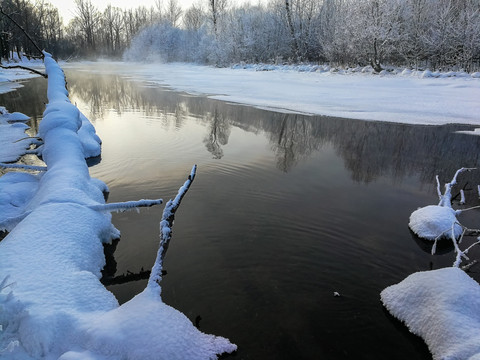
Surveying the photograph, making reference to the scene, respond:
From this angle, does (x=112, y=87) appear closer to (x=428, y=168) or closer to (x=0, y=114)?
(x=0, y=114)

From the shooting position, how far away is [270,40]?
43.0m

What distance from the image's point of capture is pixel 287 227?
215 inches

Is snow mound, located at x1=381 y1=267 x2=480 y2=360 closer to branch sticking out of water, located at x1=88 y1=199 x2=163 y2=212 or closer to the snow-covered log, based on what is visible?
the snow-covered log

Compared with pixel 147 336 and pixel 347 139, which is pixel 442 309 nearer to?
pixel 147 336

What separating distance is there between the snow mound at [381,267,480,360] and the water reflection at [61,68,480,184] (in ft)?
13.0

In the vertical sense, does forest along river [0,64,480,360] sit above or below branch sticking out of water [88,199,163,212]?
below

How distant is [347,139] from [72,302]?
9.34 m

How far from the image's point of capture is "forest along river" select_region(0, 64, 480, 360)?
3607 millimetres

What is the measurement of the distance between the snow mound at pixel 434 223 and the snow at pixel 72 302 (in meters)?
3.56

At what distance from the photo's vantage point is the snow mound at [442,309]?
3062 mm

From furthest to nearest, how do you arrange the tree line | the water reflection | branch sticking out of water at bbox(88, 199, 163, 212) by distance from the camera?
the tree line → the water reflection → branch sticking out of water at bbox(88, 199, 163, 212)

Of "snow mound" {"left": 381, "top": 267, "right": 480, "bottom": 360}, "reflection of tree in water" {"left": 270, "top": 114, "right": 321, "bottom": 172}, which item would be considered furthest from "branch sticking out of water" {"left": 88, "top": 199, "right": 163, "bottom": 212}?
"reflection of tree in water" {"left": 270, "top": 114, "right": 321, "bottom": 172}

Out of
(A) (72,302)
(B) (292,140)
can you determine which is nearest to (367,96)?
(B) (292,140)

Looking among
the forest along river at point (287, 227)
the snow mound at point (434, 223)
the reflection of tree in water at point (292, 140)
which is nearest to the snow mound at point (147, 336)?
the forest along river at point (287, 227)
